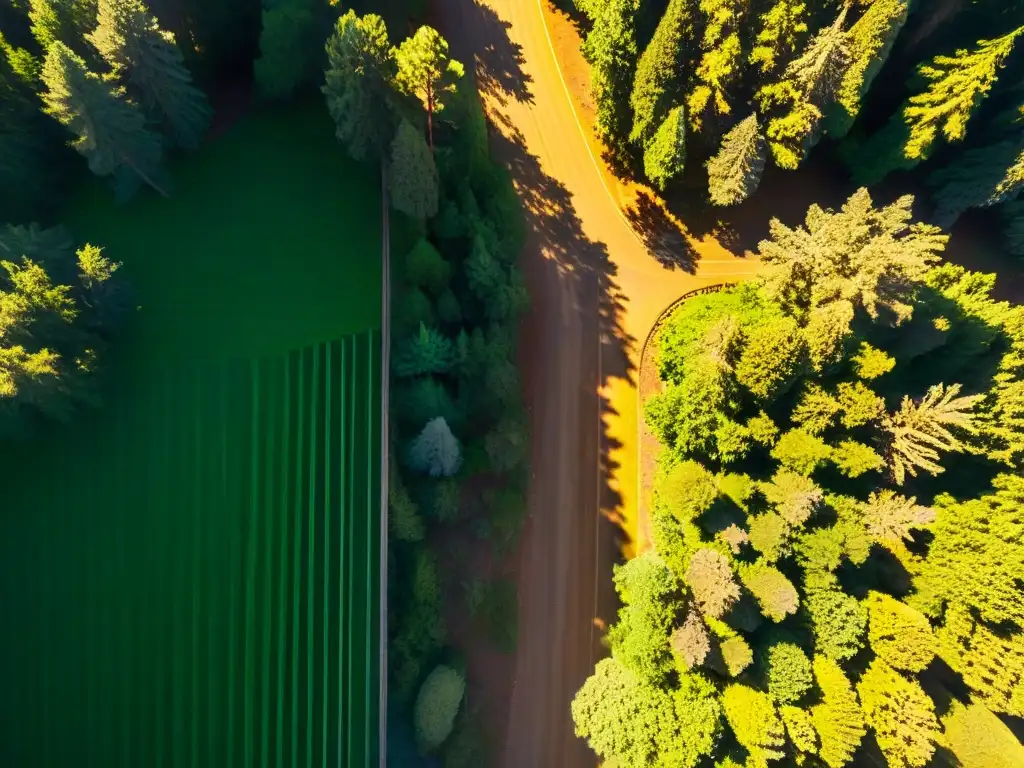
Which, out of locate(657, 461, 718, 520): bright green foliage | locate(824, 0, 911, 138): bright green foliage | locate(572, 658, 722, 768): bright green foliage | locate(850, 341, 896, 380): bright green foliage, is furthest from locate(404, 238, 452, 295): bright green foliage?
locate(824, 0, 911, 138): bright green foliage

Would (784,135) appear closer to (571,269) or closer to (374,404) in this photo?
(571,269)

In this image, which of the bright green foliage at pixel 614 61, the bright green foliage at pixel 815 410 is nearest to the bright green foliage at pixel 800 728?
the bright green foliage at pixel 815 410

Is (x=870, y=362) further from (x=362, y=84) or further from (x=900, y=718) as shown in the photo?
(x=362, y=84)

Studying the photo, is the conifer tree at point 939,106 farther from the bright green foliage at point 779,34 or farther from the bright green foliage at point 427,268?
the bright green foliage at point 427,268

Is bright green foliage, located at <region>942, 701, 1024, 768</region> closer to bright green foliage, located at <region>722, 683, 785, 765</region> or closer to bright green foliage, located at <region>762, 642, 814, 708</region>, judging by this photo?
bright green foliage, located at <region>762, 642, 814, 708</region>

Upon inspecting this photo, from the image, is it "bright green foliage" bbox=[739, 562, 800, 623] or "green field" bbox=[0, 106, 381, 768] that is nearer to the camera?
"bright green foliage" bbox=[739, 562, 800, 623]

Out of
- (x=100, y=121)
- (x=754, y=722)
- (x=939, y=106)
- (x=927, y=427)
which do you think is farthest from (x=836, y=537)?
(x=100, y=121)

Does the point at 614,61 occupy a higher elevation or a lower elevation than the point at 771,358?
higher
